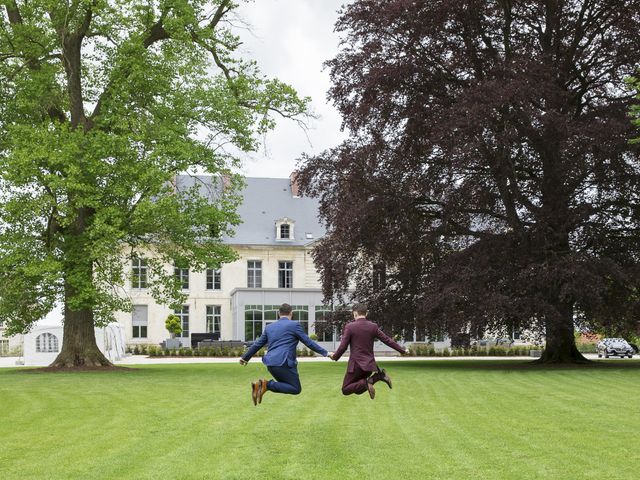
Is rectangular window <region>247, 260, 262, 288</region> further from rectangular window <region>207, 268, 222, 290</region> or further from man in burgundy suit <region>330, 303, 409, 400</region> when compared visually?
man in burgundy suit <region>330, 303, 409, 400</region>

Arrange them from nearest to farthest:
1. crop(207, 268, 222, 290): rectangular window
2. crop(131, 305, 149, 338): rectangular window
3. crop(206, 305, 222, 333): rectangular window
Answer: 1. crop(131, 305, 149, 338): rectangular window
2. crop(206, 305, 222, 333): rectangular window
3. crop(207, 268, 222, 290): rectangular window

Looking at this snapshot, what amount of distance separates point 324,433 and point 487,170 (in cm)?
2231

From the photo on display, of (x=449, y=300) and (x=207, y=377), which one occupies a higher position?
(x=449, y=300)

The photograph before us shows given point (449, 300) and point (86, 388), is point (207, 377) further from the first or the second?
point (449, 300)

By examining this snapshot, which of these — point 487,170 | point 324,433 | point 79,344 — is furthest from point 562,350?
point 324,433

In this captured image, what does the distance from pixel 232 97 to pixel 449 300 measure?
1080 cm

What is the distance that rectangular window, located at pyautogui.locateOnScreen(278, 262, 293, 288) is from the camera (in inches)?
2704

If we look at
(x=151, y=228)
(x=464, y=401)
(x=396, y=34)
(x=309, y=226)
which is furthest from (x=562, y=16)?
(x=309, y=226)

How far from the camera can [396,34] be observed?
34.1m

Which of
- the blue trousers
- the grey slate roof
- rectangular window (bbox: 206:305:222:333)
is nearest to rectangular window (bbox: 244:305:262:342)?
rectangular window (bbox: 206:305:222:333)

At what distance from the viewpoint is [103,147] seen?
1180 inches

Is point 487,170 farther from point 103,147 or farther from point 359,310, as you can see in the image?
point 359,310

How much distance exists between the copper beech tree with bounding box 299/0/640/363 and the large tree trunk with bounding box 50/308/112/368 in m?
9.14

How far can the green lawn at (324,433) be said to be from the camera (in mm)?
9391
